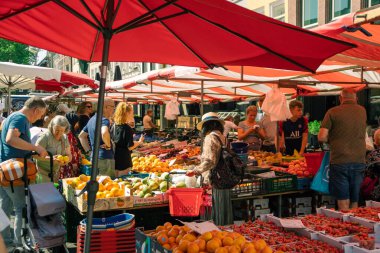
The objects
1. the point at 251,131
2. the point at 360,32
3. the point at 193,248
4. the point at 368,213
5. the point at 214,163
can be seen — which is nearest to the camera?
the point at 193,248

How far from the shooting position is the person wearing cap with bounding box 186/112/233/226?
5.11 metres

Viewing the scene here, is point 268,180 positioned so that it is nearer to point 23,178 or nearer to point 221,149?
point 221,149

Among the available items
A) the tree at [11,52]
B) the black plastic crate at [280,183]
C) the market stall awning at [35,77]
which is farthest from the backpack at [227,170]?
the tree at [11,52]

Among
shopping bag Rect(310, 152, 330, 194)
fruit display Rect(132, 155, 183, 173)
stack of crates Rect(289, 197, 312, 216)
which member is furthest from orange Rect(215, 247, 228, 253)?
fruit display Rect(132, 155, 183, 173)

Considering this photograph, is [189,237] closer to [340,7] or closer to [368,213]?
[368,213]

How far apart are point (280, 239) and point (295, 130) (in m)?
4.75

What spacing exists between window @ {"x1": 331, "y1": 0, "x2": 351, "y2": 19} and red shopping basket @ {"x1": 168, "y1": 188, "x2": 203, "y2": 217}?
11456 mm

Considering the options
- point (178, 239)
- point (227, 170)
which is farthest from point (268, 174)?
point (178, 239)

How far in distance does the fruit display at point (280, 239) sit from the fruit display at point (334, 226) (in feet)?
0.81

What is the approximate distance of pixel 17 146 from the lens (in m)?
5.07

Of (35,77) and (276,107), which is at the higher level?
(35,77)

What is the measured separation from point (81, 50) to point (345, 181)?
3852mm

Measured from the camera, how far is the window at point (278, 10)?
58.5ft

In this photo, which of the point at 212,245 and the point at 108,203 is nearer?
the point at 212,245
